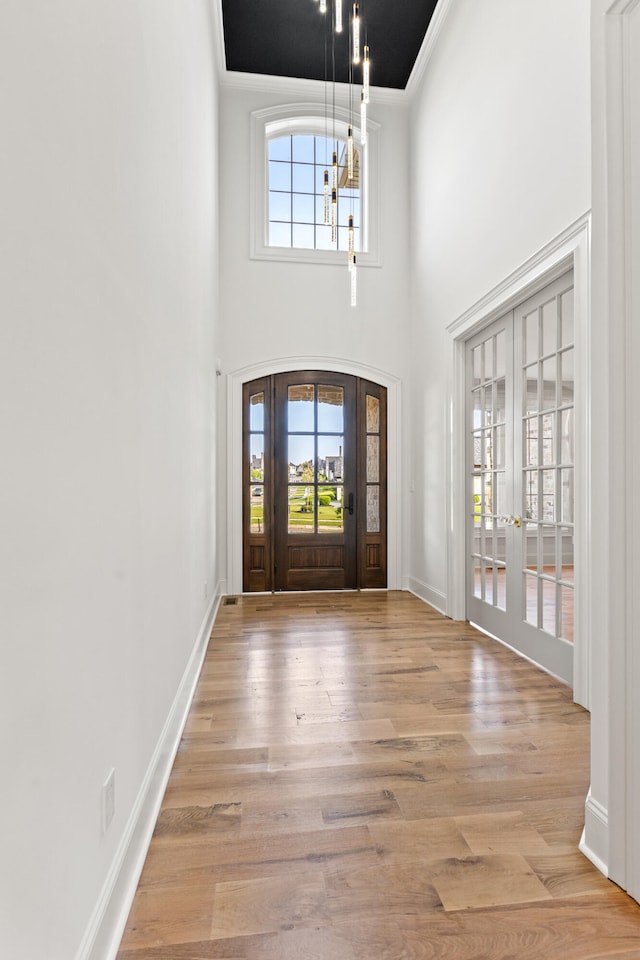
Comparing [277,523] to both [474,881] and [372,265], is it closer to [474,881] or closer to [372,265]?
[372,265]

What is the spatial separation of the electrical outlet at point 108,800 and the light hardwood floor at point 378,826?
0.29 metres

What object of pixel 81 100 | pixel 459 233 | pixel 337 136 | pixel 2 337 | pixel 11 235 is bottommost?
pixel 2 337

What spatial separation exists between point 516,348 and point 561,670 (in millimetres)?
2064

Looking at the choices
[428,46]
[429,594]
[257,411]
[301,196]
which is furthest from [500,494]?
[428,46]

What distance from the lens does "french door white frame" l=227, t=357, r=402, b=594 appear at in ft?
18.4

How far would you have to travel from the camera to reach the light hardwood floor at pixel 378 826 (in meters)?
1.39

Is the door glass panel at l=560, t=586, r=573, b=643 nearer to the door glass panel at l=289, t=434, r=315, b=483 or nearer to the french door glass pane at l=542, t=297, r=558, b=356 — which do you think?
the french door glass pane at l=542, t=297, r=558, b=356

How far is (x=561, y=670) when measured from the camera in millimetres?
3143

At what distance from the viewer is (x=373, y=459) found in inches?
233

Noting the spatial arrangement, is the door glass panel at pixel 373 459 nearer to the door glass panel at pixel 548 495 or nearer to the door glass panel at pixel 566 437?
the door glass panel at pixel 548 495

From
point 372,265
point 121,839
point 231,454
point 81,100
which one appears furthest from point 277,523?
point 81,100

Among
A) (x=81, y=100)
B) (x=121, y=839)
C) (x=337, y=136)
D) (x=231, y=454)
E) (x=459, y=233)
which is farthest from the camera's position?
(x=337, y=136)

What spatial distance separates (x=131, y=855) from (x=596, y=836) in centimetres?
139

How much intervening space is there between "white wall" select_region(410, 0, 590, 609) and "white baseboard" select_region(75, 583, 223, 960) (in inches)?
117
